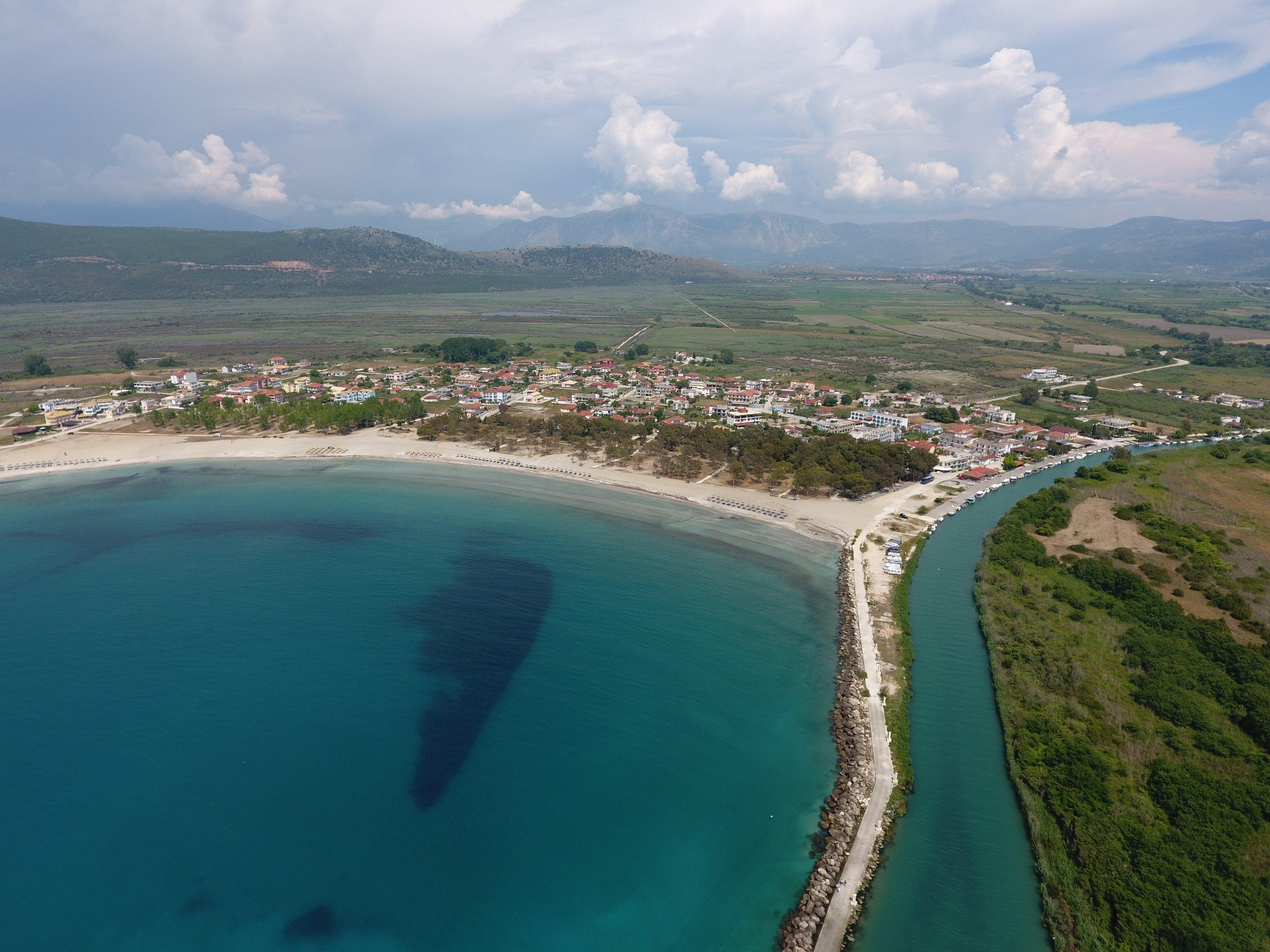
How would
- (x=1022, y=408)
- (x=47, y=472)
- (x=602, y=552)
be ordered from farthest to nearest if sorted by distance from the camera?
(x=1022, y=408) → (x=47, y=472) → (x=602, y=552)

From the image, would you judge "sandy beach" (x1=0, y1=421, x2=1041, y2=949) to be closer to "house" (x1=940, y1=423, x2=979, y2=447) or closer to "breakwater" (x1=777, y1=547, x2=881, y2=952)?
"breakwater" (x1=777, y1=547, x2=881, y2=952)


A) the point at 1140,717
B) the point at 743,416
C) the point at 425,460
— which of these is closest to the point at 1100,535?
the point at 1140,717

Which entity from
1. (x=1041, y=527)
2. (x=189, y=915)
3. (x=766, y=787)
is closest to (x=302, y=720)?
(x=189, y=915)

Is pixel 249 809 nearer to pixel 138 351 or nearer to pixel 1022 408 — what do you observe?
pixel 1022 408

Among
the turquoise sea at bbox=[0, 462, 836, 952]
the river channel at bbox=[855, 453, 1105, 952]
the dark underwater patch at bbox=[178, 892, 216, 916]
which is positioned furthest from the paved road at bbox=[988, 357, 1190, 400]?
the dark underwater patch at bbox=[178, 892, 216, 916]

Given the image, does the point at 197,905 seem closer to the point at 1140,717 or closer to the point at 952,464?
the point at 1140,717
